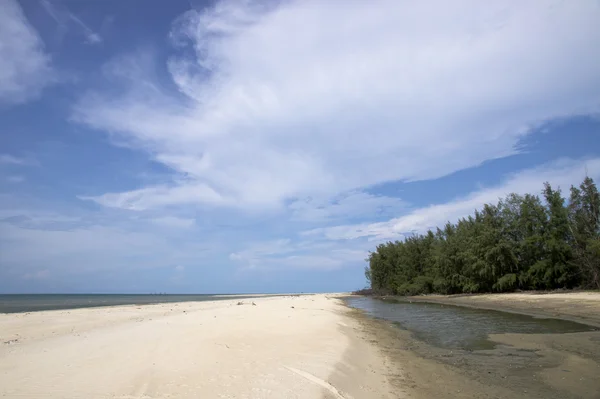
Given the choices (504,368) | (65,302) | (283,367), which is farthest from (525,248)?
(65,302)

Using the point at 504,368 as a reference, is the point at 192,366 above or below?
above

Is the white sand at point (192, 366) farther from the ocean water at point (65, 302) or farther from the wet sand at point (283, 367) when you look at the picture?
the ocean water at point (65, 302)

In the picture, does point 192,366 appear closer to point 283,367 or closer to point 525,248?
point 283,367

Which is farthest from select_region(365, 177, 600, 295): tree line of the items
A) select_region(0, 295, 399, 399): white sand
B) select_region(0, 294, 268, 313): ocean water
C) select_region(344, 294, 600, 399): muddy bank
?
select_region(0, 294, 268, 313): ocean water

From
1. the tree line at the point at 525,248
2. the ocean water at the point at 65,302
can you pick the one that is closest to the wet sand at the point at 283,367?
the tree line at the point at 525,248

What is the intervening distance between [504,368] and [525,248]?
42.1 m

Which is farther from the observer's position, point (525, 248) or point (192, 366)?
point (525, 248)

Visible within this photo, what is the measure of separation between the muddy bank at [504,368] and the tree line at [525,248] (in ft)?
93.4

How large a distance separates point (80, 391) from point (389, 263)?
256ft

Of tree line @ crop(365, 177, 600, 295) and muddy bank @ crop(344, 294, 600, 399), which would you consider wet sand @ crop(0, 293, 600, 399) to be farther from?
tree line @ crop(365, 177, 600, 295)

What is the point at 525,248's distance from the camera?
45.7 m

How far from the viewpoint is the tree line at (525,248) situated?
40.5m

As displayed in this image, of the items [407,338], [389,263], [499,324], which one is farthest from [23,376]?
[389,263]

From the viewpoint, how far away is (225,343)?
12125mm
